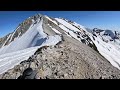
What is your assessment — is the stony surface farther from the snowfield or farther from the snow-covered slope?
the snow-covered slope

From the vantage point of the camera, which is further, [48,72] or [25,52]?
[25,52]

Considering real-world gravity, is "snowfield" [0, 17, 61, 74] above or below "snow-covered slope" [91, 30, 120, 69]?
above

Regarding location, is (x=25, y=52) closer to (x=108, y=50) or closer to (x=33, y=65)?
(x=33, y=65)

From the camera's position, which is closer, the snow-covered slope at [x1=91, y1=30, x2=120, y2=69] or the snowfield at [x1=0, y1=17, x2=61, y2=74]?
the snowfield at [x1=0, y1=17, x2=61, y2=74]

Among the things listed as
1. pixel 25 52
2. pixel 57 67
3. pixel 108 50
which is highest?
pixel 57 67

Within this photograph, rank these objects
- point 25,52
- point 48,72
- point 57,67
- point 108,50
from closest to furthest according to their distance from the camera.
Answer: point 48,72 → point 57,67 → point 25,52 → point 108,50

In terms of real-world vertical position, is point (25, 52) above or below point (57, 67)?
below

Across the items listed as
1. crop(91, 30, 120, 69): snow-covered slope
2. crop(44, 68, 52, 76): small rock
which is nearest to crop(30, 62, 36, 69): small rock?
crop(44, 68, 52, 76): small rock

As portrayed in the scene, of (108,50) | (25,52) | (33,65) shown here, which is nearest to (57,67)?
(33,65)

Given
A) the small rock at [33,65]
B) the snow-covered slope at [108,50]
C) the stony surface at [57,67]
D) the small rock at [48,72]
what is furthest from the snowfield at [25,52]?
the snow-covered slope at [108,50]
